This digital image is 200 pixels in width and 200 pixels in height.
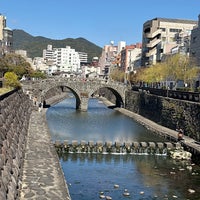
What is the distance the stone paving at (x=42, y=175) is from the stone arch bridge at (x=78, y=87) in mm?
45597

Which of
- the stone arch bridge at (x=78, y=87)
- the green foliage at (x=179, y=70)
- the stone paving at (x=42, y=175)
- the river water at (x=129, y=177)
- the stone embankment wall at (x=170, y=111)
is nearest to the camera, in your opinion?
the stone paving at (x=42, y=175)

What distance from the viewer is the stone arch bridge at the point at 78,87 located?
231ft

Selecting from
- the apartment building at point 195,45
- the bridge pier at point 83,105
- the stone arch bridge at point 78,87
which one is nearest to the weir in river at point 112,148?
the apartment building at point 195,45

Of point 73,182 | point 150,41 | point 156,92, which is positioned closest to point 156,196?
point 73,182

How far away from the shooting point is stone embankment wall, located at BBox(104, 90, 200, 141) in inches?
1422

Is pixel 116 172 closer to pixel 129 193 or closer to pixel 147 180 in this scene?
pixel 147 180

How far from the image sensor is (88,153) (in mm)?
29844

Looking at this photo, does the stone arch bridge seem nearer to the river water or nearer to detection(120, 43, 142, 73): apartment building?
the river water

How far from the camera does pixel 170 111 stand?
4509cm

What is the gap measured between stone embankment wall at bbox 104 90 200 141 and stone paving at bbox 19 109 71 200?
645 inches

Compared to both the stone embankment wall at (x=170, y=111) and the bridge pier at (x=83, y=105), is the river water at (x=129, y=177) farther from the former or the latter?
the bridge pier at (x=83, y=105)

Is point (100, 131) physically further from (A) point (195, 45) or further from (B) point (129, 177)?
(A) point (195, 45)

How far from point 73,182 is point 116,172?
388 centimetres

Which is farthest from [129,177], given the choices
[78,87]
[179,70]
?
[78,87]
